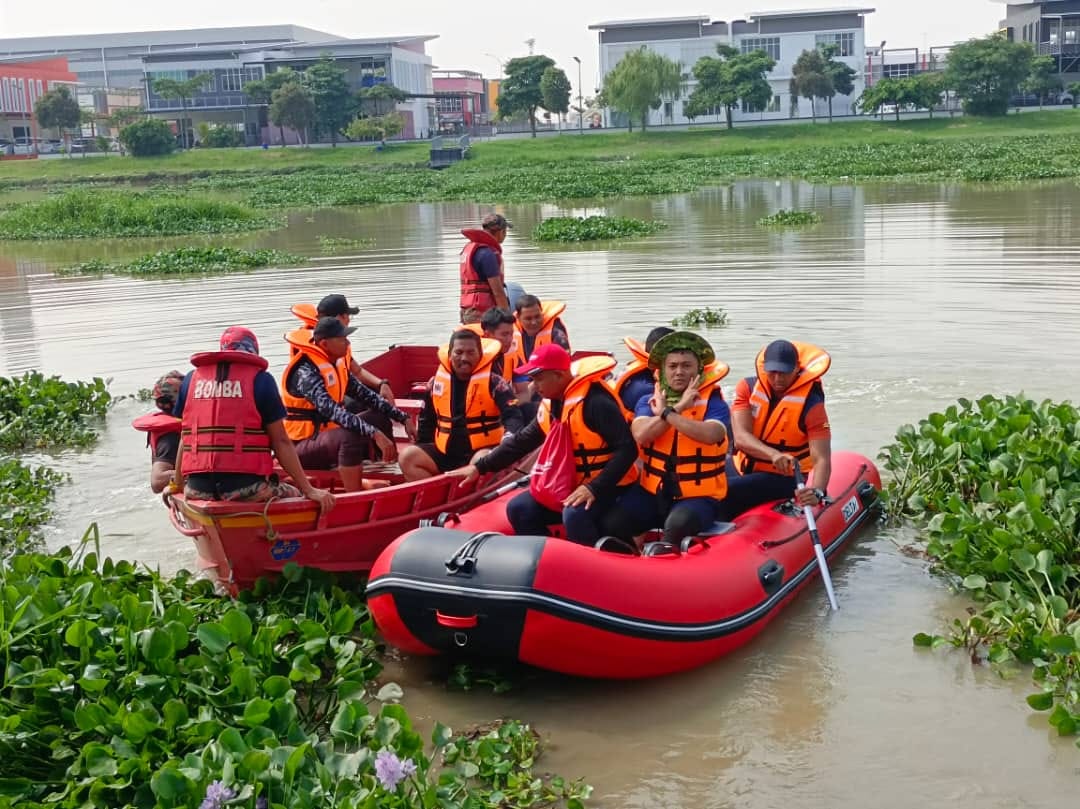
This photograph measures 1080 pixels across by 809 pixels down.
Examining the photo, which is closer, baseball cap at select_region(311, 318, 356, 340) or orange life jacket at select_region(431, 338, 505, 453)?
orange life jacket at select_region(431, 338, 505, 453)

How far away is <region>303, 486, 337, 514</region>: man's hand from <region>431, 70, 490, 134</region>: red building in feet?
290

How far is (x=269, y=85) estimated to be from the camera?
7956 cm

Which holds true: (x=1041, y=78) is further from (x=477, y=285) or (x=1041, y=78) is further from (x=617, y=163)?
(x=477, y=285)

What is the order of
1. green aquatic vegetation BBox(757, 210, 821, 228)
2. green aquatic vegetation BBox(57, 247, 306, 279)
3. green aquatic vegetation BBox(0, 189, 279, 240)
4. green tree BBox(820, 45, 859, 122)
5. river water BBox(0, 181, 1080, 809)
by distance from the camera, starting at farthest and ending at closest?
1. green tree BBox(820, 45, 859, 122)
2. green aquatic vegetation BBox(0, 189, 279, 240)
3. green aquatic vegetation BBox(757, 210, 821, 228)
4. green aquatic vegetation BBox(57, 247, 306, 279)
5. river water BBox(0, 181, 1080, 809)

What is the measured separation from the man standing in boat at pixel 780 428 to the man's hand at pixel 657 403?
70 cm

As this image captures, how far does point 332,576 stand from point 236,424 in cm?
105

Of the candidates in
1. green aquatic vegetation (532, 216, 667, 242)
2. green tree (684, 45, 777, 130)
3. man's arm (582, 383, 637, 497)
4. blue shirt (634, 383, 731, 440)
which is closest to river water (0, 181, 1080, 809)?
green aquatic vegetation (532, 216, 667, 242)

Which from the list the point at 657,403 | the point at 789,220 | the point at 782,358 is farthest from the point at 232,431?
the point at 789,220

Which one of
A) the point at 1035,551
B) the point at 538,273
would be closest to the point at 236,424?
the point at 1035,551

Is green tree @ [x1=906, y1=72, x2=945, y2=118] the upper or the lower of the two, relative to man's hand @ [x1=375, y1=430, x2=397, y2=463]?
upper

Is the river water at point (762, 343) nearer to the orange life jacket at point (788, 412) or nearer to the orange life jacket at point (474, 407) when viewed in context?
the orange life jacket at point (788, 412)

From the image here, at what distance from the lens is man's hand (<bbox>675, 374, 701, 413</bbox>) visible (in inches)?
A: 236

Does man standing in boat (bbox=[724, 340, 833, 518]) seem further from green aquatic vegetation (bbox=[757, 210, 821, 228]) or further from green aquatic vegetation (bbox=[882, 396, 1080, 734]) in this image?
green aquatic vegetation (bbox=[757, 210, 821, 228])

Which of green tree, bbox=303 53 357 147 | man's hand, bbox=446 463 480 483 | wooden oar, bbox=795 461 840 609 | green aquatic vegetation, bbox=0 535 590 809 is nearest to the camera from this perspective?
green aquatic vegetation, bbox=0 535 590 809
